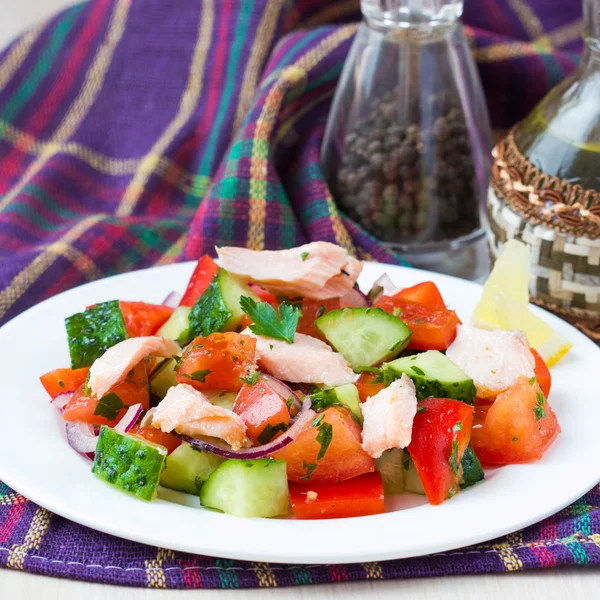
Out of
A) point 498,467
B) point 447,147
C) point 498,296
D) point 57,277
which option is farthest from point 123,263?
point 498,467

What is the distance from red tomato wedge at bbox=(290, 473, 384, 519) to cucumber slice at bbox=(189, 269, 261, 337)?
447mm

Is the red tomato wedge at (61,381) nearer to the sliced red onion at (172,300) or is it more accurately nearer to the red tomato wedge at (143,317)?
the red tomato wedge at (143,317)

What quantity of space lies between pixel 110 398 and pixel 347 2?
2.54 meters

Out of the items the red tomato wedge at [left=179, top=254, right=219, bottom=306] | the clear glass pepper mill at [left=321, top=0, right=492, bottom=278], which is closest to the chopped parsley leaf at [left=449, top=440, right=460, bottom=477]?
the red tomato wedge at [left=179, top=254, right=219, bottom=306]

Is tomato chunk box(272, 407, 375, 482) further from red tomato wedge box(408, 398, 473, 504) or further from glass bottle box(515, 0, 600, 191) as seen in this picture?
glass bottle box(515, 0, 600, 191)

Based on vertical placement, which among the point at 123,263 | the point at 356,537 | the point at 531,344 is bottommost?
the point at 123,263

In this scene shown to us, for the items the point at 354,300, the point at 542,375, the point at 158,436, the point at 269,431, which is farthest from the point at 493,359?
the point at 158,436

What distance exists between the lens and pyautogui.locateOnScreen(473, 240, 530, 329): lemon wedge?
219cm

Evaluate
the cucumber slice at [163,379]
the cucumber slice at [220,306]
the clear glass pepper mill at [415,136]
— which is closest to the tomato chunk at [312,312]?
the cucumber slice at [220,306]

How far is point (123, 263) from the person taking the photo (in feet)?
10.0

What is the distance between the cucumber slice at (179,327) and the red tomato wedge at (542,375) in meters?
0.79

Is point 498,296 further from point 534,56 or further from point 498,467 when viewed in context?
point 534,56

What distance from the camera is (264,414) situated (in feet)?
5.74

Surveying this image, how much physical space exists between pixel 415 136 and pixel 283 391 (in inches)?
52.7
